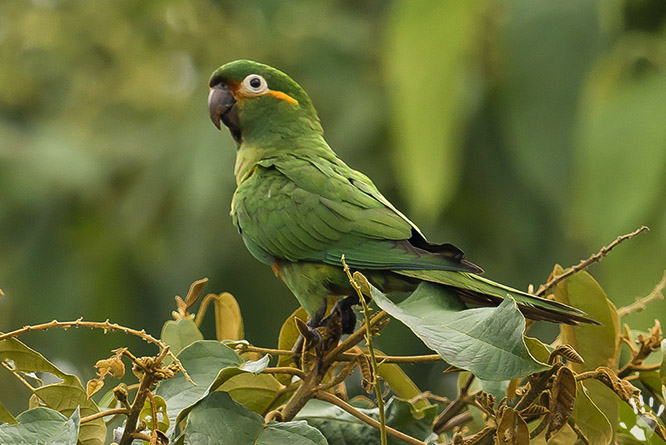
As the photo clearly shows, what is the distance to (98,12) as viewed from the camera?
7117 millimetres

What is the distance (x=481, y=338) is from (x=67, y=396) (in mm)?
692

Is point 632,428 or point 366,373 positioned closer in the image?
point 366,373

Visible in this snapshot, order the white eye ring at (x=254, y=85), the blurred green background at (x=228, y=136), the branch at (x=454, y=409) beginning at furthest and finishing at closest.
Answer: the blurred green background at (x=228, y=136)
the white eye ring at (x=254, y=85)
the branch at (x=454, y=409)

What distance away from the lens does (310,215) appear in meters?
2.45

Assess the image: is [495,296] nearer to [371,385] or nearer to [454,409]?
[454,409]

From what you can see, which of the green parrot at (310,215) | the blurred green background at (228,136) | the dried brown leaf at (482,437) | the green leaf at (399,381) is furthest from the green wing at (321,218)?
the blurred green background at (228,136)

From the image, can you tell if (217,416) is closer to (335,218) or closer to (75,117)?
(335,218)

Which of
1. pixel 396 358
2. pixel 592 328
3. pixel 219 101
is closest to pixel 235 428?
pixel 396 358

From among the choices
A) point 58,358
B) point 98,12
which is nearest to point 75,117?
point 98,12

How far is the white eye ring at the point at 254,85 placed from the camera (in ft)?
9.52

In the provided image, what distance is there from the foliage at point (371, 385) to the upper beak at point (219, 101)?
43.8 inches

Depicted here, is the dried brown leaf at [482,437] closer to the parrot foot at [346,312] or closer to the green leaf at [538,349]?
the green leaf at [538,349]

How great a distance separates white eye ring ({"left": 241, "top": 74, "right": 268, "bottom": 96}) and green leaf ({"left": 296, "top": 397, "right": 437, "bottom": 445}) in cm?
138

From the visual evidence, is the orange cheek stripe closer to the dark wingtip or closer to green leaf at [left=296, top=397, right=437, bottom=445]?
the dark wingtip
